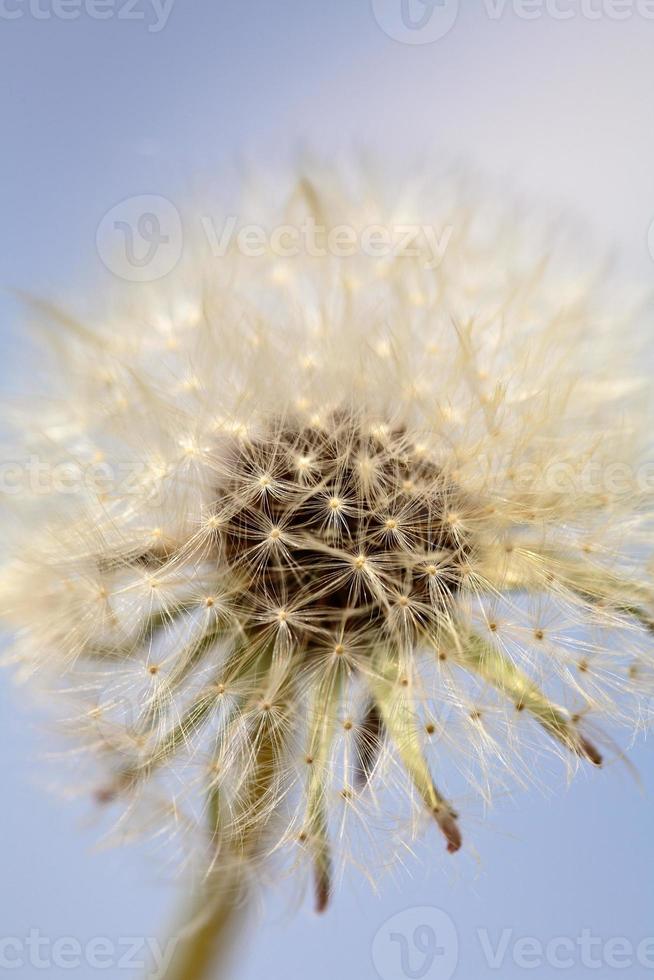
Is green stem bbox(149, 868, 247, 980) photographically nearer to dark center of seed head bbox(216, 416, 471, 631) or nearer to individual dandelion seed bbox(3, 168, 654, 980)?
individual dandelion seed bbox(3, 168, 654, 980)

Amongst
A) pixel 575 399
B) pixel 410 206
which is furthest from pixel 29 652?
pixel 410 206

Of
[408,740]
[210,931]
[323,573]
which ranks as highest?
[323,573]

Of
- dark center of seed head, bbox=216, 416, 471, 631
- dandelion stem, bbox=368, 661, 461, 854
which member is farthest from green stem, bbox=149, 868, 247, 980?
dark center of seed head, bbox=216, 416, 471, 631

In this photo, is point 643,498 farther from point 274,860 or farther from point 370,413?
point 274,860

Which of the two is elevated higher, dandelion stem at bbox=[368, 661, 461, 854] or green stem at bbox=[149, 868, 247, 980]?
dandelion stem at bbox=[368, 661, 461, 854]

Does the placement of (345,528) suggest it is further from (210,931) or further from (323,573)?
(210,931)

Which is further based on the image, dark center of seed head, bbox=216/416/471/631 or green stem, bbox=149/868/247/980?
dark center of seed head, bbox=216/416/471/631

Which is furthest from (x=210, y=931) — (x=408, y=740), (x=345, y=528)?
(x=345, y=528)

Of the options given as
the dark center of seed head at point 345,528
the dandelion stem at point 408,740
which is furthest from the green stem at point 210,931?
the dark center of seed head at point 345,528

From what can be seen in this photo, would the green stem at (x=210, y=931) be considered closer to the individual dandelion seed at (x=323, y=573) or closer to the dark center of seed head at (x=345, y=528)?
the individual dandelion seed at (x=323, y=573)
